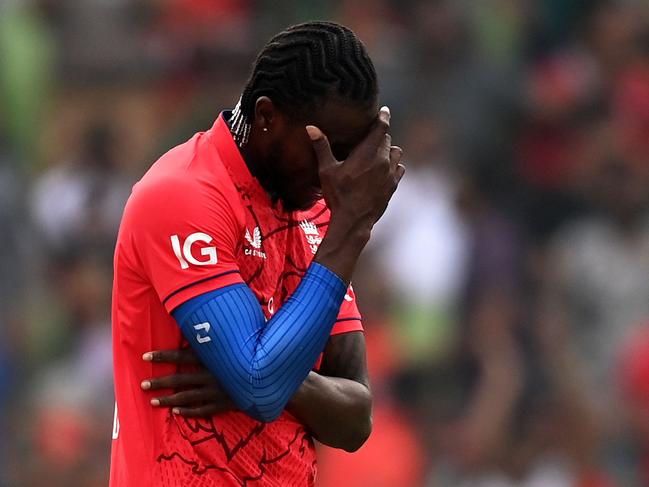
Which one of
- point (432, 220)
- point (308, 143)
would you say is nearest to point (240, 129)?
point (308, 143)

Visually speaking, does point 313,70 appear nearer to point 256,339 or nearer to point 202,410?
point 256,339

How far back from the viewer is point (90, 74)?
9.45 metres

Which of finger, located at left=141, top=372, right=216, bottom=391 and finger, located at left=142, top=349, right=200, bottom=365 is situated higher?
finger, located at left=142, top=349, right=200, bottom=365

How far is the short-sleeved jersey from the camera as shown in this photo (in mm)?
3230

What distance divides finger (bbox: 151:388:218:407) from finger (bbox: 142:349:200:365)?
0.07 meters

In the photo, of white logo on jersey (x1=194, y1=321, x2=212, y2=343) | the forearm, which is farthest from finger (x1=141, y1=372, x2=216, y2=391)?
the forearm

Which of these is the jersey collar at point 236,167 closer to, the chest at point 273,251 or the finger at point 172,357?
the chest at point 273,251

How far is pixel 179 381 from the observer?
130 inches

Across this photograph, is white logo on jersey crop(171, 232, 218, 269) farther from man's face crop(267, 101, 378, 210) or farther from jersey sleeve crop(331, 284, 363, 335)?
jersey sleeve crop(331, 284, 363, 335)

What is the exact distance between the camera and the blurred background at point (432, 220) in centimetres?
746

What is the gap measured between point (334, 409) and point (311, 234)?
18.4 inches

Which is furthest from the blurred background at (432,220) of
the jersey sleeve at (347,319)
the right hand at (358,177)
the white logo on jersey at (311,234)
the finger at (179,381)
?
the right hand at (358,177)

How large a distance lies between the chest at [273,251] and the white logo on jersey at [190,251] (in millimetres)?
138

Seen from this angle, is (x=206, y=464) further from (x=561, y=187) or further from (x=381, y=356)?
(x=561, y=187)
